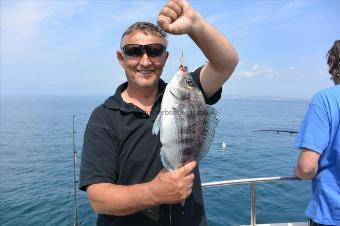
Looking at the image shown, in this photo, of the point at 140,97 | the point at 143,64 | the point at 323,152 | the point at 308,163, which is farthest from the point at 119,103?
the point at 323,152

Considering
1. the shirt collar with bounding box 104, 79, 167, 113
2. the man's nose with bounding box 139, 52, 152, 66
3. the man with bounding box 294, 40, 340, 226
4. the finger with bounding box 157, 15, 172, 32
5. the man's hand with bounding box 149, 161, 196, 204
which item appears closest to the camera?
the man's hand with bounding box 149, 161, 196, 204

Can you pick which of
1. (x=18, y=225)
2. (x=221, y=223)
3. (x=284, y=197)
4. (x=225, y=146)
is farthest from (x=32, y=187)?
(x=225, y=146)

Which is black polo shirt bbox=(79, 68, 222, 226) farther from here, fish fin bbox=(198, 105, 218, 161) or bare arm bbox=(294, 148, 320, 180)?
bare arm bbox=(294, 148, 320, 180)

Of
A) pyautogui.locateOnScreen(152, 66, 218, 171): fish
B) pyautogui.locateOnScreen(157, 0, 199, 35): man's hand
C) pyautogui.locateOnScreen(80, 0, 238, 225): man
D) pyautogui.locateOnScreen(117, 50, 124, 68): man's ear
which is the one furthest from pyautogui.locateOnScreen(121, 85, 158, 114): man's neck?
pyautogui.locateOnScreen(157, 0, 199, 35): man's hand

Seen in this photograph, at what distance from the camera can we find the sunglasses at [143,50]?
2709mm

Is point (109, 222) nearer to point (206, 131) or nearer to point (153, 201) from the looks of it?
point (153, 201)

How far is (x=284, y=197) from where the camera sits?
585 inches

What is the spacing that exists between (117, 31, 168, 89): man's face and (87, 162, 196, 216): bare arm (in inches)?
33.9

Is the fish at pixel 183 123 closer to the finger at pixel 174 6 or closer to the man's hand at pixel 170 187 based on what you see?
the man's hand at pixel 170 187

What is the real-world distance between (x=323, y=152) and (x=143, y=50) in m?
2.13

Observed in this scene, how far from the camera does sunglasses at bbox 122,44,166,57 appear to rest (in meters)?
2.71

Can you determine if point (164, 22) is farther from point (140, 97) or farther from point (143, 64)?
point (140, 97)

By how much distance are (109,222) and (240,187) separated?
1427 centimetres

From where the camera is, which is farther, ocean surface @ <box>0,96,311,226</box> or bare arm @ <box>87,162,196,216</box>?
ocean surface @ <box>0,96,311,226</box>
